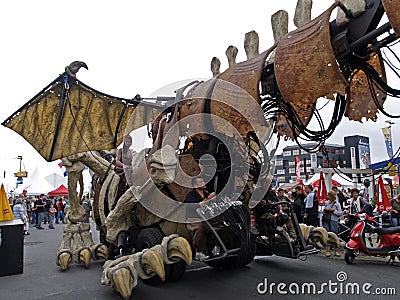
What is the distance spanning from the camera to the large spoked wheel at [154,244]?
17.7ft

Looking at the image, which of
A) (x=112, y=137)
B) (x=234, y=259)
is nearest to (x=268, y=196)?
(x=234, y=259)

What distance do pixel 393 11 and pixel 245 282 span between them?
162 inches

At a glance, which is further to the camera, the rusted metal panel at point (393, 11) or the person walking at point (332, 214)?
the person walking at point (332, 214)

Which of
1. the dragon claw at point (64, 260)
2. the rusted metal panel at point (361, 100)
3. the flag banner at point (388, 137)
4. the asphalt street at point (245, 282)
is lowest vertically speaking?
the asphalt street at point (245, 282)

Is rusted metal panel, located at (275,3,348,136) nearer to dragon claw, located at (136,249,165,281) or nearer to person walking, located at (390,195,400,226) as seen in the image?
→ dragon claw, located at (136,249,165,281)

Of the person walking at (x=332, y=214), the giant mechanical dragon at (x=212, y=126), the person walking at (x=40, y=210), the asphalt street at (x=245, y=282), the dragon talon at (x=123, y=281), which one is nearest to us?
the giant mechanical dragon at (x=212, y=126)

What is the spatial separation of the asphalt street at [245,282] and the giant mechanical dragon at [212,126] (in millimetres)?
307

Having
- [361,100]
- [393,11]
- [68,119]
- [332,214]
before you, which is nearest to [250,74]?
[361,100]

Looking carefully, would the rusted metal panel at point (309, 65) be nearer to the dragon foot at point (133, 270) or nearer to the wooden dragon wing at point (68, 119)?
the dragon foot at point (133, 270)

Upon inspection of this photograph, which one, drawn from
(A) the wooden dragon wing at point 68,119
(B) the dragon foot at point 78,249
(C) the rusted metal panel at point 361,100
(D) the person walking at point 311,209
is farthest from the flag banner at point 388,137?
(B) the dragon foot at point 78,249

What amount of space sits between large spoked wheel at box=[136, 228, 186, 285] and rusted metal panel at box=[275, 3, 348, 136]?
263cm

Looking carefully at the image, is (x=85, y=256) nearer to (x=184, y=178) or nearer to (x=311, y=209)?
(x=184, y=178)

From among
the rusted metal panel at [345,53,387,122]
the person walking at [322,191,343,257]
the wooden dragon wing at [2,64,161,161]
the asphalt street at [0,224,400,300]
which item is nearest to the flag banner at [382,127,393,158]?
the person walking at [322,191,343,257]

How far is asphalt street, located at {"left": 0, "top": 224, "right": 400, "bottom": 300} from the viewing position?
528 centimetres
